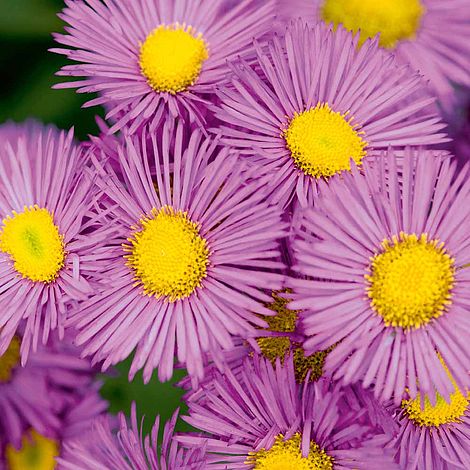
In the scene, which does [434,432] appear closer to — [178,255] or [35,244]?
[178,255]

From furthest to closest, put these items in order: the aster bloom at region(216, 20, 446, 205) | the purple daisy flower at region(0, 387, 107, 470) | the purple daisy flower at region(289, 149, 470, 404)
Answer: the purple daisy flower at region(0, 387, 107, 470), the aster bloom at region(216, 20, 446, 205), the purple daisy flower at region(289, 149, 470, 404)

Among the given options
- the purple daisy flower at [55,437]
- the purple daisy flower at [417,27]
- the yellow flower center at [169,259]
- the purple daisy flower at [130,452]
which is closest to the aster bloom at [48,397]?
the purple daisy flower at [55,437]

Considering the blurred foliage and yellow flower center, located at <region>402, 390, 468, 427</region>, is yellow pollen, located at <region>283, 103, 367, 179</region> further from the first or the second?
the blurred foliage

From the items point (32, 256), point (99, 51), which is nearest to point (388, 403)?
point (32, 256)

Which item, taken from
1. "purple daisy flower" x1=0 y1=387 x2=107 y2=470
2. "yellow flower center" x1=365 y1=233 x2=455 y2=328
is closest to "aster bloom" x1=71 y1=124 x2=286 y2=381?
"yellow flower center" x1=365 y1=233 x2=455 y2=328

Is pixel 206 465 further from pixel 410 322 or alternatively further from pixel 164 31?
pixel 164 31

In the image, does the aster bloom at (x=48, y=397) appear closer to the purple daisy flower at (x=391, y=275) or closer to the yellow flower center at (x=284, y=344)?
the yellow flower center at (x=284, y=344)
